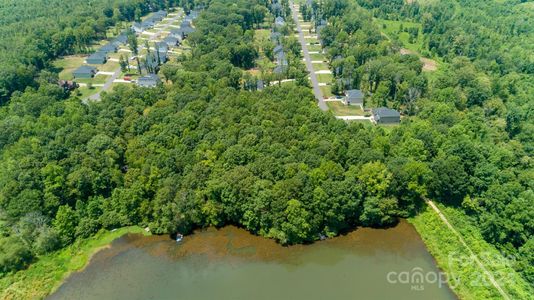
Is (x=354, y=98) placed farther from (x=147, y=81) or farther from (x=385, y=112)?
(x=147, y=81)

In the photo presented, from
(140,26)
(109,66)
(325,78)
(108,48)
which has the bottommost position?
(325,78)

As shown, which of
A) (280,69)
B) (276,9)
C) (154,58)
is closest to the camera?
(280,69)

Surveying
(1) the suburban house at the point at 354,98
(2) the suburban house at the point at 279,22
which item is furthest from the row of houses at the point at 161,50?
(1) the suburban house at the point at 354,98

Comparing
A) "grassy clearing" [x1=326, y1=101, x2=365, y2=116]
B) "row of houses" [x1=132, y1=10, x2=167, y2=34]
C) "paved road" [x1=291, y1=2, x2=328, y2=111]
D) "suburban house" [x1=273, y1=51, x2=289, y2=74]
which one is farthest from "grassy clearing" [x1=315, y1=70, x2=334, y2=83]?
"row of houses" [x1=132, y1=10, x2=167, y2=34]

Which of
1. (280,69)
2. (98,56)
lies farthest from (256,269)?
(98,56)

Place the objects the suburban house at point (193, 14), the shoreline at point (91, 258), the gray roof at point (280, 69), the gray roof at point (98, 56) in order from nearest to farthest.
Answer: the shoreline at point (91, 258)
the gray roof at point (280, 69)
the gray roof at point (98, 56)
the suburban house at point (193, 14)

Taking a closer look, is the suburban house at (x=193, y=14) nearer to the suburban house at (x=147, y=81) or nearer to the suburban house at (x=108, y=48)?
the suburban house at (x=108, y=48)

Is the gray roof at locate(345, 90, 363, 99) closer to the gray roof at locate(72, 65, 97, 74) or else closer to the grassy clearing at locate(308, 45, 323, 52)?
the grassy clearing at locate(308, 45, 323, 52)

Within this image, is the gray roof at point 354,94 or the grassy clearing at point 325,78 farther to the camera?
the grassy clearing at point 325,78
